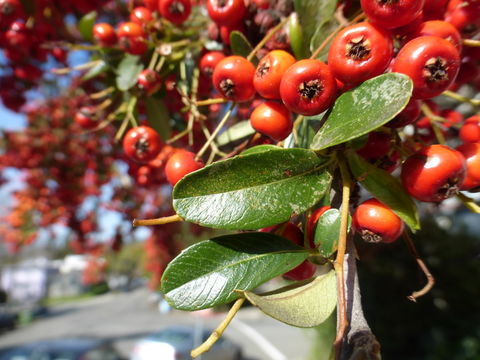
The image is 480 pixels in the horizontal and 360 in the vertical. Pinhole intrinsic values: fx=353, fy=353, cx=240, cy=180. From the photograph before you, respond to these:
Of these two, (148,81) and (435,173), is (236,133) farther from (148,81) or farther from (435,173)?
(435,173)

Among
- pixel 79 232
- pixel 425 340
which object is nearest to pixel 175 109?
pixel 79 232

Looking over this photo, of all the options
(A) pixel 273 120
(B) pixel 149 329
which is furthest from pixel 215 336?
(B) pixel 149 329

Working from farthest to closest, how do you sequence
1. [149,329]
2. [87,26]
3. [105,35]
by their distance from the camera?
[149,329]
[87,26]
[105,35]

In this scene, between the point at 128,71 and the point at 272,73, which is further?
the point at 128,71

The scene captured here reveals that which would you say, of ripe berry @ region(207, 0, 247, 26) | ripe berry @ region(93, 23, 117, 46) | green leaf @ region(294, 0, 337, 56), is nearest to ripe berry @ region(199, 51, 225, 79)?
ripe berry @ region(207, 0, 247, 26)

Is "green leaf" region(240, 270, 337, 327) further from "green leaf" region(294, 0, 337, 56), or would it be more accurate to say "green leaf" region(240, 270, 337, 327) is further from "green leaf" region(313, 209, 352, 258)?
"green leaf" region(294, 0, 337, 56)

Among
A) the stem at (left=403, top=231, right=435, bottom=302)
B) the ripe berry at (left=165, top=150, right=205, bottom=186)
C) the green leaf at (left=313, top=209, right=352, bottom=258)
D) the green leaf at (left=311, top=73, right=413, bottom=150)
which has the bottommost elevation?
the stem at (left=403, top=231, right=435, bottom=302)
